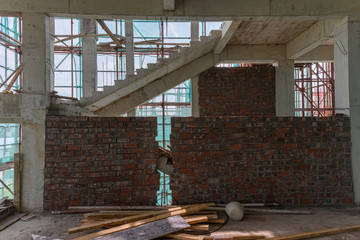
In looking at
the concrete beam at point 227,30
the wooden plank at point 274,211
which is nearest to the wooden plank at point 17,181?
the wooden plank at point 274,211

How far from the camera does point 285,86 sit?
8.83 meters

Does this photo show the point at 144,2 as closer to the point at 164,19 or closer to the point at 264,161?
the point at 164,19

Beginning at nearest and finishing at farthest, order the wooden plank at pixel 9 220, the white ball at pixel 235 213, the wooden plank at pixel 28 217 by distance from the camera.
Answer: the wooden plank at pixel 9 220 → the white ball at pixel 235 213 → the wooden plank at pixel 28 217

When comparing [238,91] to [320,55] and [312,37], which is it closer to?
[312,37]

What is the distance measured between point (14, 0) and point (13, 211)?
428 cm

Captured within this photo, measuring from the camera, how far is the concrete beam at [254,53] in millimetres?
8664

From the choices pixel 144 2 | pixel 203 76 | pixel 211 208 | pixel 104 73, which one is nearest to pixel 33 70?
pixel 144 2

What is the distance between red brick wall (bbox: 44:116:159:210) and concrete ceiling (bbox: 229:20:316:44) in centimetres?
455

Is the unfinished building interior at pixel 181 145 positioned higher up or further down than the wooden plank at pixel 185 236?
higher up

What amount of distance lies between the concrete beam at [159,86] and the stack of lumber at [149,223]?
4.53 m

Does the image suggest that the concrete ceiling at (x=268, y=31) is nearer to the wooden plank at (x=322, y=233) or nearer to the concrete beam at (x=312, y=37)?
the concrete beam at (x=312, y=37)

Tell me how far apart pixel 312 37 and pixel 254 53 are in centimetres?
223

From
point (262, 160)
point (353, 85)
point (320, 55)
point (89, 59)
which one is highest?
point (320, 55)

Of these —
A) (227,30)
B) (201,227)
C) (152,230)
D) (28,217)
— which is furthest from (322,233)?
(227,30)
